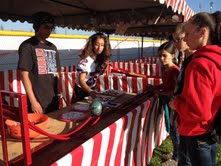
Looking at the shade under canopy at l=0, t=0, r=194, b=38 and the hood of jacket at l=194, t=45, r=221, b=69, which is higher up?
the shade under canopy at l=0, t=0, r=194, b=38

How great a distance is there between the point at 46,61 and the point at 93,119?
1.02 m

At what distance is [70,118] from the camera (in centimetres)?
207

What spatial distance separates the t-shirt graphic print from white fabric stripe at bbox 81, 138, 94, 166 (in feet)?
4.28

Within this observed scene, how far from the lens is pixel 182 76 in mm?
1920

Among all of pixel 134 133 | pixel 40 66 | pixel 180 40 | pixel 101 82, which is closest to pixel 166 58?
pixel 180 40

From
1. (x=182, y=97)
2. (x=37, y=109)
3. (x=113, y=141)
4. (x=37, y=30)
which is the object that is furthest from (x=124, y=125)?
(x=37, y=30)

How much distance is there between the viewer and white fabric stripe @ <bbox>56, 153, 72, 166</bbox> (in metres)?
1.31

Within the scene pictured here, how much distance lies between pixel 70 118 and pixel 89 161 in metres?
0.53

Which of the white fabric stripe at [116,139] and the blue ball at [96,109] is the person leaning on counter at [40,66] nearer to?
the blue ball at [96,109]

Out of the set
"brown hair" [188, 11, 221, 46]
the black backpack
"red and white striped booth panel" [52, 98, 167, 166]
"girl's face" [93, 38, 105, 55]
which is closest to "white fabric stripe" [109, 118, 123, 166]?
"red and white striped booth panel" [52, 98, 167, 166]

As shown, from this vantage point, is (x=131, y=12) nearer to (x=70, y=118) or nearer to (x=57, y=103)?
(x=57, y=103)

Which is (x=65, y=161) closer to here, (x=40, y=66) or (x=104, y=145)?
(x=104, y=145)

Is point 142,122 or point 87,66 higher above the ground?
point 87,66

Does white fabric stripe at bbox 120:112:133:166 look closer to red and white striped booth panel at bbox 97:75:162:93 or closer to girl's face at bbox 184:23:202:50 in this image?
girl's face at bbox 184:23:202:50
